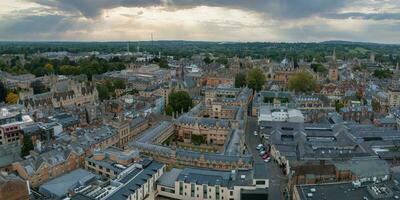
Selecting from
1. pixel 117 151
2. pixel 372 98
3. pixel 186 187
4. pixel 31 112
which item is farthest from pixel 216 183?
pixel 372 98

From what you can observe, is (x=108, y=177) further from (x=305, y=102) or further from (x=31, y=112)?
(x=305, y=102)

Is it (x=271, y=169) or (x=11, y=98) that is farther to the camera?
(x=11, y=98)

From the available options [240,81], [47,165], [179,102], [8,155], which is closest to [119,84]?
[179,102]

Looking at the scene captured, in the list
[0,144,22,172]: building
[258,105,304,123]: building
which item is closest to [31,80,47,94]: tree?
[0,144,22,172]: building

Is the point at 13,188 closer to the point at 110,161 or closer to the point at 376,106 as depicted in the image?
the point at 110,161

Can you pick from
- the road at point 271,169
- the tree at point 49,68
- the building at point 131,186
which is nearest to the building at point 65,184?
the building at point 131,186

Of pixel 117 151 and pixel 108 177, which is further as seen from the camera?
pixel 117 151

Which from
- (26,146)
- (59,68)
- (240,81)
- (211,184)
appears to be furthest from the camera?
(59,68)
